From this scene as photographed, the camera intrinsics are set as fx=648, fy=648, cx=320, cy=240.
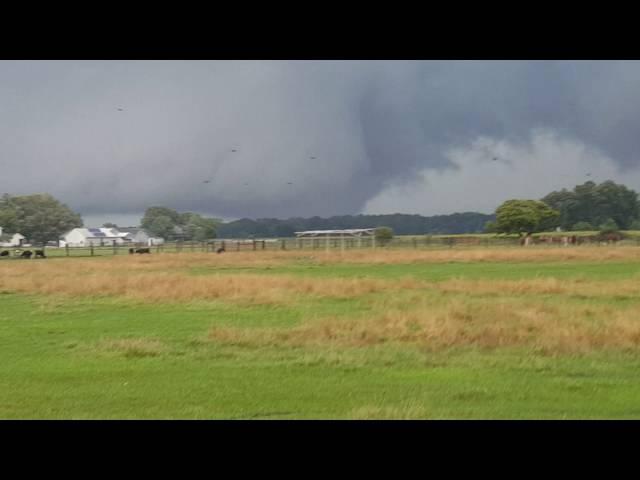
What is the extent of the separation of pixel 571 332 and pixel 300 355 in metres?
3.90

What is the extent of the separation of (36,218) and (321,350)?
2989 cm

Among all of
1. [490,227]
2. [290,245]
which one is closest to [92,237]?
[290,245]

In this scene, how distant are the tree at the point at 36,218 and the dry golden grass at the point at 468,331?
24156 millimetres

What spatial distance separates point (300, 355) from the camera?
8.35 m

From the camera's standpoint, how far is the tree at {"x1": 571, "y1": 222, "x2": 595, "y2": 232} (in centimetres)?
3039

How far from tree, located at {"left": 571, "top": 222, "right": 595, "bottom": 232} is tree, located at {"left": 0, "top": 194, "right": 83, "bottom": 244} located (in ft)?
Answer: 77.9

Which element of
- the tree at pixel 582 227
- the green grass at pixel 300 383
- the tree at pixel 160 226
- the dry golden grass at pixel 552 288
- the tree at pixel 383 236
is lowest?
the dry golden grass at pixel 552 288

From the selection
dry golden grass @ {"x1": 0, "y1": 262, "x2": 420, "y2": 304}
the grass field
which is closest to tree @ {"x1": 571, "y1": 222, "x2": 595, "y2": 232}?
the grass field

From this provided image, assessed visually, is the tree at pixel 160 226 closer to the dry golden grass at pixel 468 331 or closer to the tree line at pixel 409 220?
the tree line at pixel 409 220

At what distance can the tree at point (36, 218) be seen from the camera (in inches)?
1268

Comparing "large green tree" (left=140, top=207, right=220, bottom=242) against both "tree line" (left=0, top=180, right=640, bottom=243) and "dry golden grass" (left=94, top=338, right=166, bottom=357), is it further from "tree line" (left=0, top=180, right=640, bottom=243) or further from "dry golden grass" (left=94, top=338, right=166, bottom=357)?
"dry golden grass" (left=94, top=338, right=166, bottom=357)

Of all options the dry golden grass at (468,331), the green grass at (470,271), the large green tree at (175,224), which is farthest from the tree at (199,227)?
the dry golden grass at (468,331)

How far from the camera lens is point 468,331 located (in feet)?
31.0
